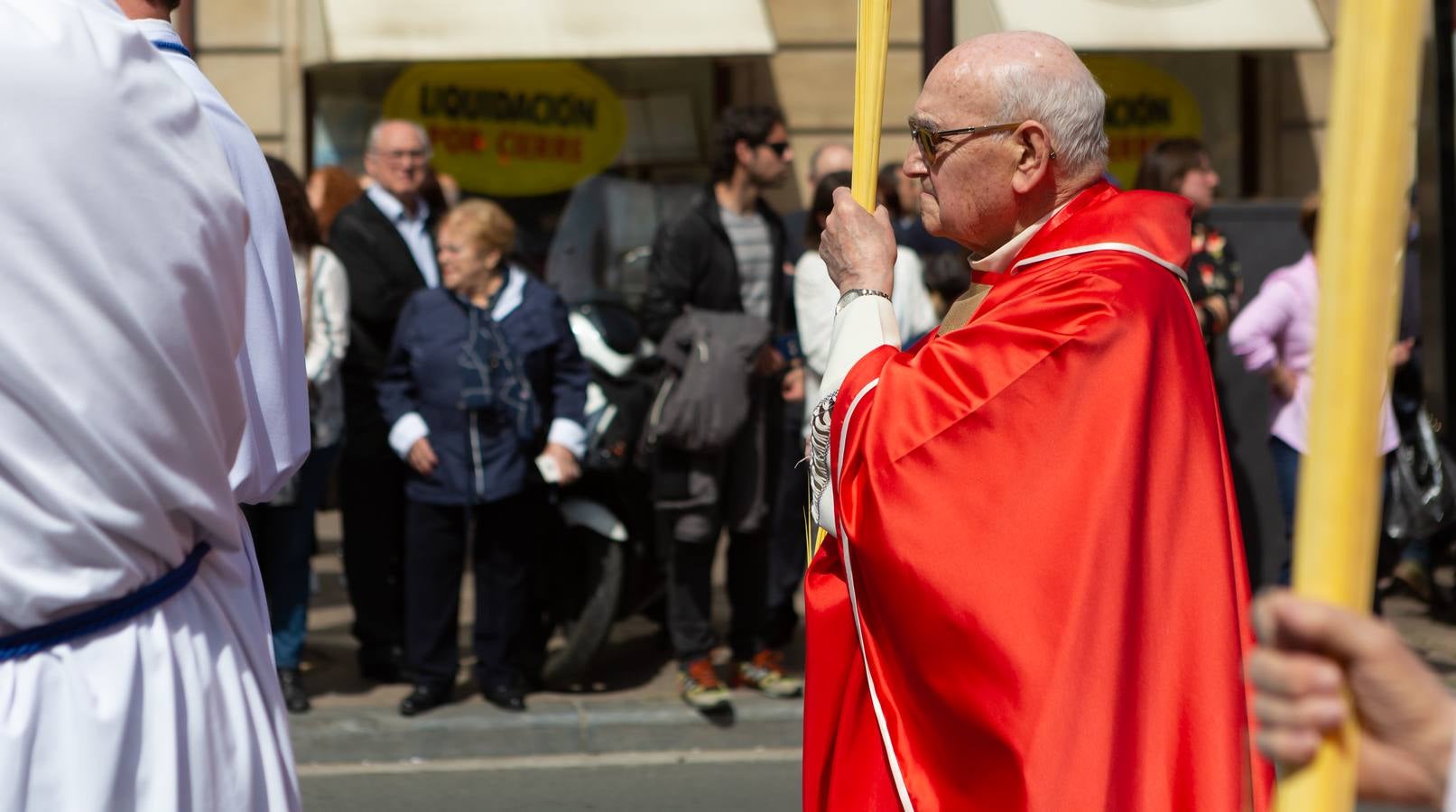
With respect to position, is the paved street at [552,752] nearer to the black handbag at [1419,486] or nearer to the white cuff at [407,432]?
the white cuff at [407,432]

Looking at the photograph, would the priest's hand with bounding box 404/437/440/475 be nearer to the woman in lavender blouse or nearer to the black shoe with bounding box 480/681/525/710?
the black shoe with bounding box 480/681/525/710

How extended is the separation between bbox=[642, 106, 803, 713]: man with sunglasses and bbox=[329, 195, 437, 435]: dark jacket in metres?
0.88

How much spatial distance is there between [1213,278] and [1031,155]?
472 centimetres

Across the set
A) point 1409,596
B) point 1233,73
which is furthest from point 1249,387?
point 1233,73

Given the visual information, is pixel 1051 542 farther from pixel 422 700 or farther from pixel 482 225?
pixel 422 700

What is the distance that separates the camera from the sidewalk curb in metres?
6.56

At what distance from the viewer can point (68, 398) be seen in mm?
2072

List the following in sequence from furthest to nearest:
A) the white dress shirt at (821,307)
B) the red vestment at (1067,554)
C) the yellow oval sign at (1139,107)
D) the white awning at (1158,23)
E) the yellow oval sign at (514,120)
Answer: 1. the yellow oval sign at (1139,107)
2. the yellow oval sign at (514,120)
3. the white awning at (1158,23)
4. the white dress shirt at (821,307)
5. the red vestment at (1067,554)

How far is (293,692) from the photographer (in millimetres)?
6664

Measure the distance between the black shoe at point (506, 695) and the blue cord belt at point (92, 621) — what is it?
Result: 14.8 ft

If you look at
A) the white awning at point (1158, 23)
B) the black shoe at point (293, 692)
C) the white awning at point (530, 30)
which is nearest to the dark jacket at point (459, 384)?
the black shoe at point (293, 692)

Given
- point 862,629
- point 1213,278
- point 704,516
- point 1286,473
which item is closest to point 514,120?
point 1213,278

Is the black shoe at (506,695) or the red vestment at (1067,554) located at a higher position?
the red vestment at (1067,554)

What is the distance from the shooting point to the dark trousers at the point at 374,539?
273 inches
